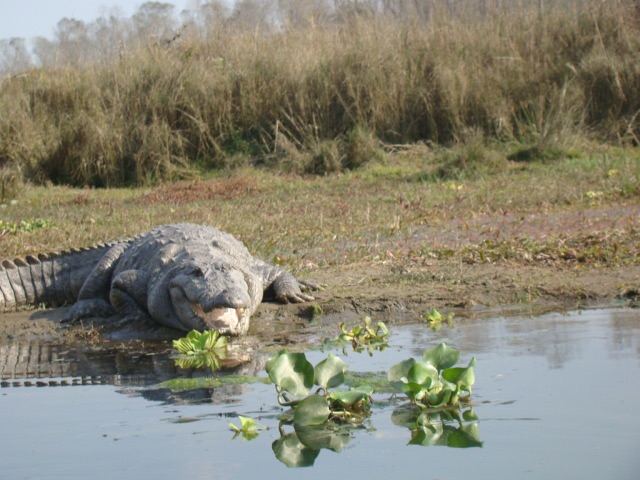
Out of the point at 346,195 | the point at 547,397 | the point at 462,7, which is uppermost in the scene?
the point at 462,7

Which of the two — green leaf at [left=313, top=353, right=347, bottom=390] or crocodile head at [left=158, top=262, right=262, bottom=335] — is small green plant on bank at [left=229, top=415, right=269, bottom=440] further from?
crocodile head at [left=158, top=262, right=262, bottom=335]

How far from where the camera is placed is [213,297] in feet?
16.4

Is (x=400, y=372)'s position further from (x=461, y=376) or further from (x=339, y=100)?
(x=339, y=100)

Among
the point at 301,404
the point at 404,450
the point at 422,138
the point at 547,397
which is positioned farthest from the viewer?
the point at 422,138

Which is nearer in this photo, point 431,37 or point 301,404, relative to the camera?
point 301,404

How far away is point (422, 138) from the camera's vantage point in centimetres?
1322

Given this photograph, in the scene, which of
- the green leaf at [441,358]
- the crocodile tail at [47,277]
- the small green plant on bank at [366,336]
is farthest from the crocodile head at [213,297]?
the green leaf at [441,358]

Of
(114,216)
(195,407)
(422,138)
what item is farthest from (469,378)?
(422,138)

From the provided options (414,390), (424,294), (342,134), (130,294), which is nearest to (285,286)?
(424,294)

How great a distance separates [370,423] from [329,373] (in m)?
0.25

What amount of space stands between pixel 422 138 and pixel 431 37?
66.3 inches

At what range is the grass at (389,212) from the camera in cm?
687

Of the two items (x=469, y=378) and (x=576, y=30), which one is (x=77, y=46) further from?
(x=469, y=378)

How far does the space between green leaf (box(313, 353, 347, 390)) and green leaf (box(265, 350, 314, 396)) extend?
0.04m
